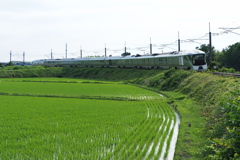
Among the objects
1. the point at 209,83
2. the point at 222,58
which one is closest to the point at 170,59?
the point at 222,58

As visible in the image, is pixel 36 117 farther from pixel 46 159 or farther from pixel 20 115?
pixel 46 159

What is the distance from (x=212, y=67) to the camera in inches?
1303

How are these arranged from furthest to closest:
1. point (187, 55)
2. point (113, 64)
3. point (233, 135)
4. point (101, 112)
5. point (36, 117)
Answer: point (113, 64) < point (187, 55) < point (101, 112) < point (36, 117) < point (233, 135)

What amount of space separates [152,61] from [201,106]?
2639 cm

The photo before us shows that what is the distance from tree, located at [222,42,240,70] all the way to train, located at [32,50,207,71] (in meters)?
12.6

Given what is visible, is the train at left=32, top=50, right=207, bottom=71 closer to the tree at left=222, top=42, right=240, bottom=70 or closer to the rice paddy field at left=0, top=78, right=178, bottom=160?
the tree at left=222, top=42, right=240, bottom=70

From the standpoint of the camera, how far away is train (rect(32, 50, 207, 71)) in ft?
104

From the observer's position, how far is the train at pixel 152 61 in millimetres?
31609

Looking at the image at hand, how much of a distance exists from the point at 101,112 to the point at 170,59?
2338cm

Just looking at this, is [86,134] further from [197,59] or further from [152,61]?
[152,61]

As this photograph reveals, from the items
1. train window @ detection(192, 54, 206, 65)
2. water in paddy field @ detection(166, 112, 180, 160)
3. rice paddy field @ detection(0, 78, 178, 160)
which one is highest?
train window @ detection(192, 54, 206, 65)

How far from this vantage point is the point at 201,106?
54.1ft

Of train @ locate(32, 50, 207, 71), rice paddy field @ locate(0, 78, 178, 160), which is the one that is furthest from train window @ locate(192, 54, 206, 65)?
rice paddy field @ locate(0, 78, 178, 160)

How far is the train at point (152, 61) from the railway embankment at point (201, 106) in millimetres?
1773
